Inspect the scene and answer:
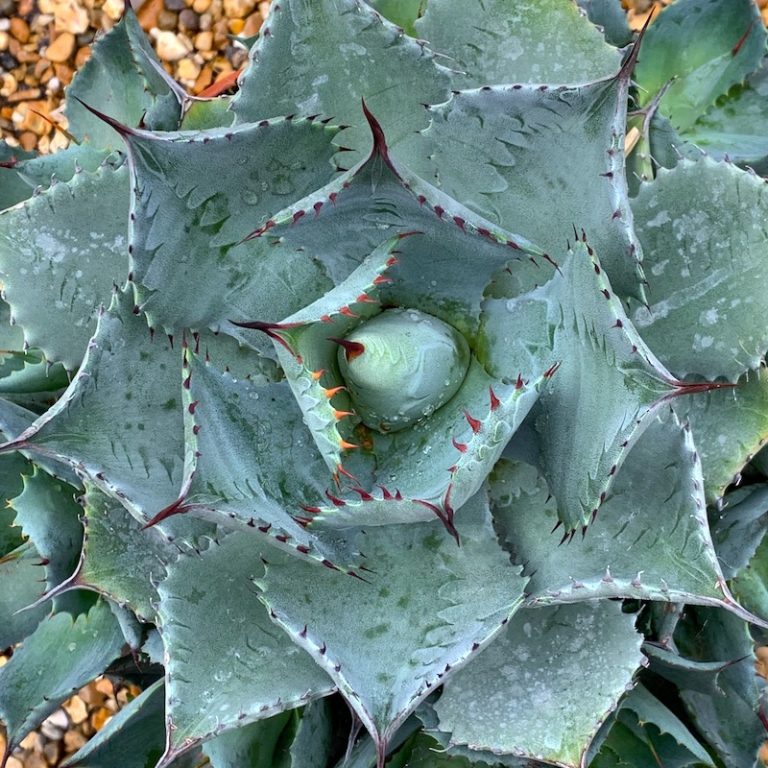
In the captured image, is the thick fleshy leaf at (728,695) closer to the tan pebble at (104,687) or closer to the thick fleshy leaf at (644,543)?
the thick fleshy leaf at (644,543)

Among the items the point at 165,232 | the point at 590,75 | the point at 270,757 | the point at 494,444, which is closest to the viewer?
the point at 494,444

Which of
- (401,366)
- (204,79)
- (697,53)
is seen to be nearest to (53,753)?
(204,79)

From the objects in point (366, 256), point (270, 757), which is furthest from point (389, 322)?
point (270, 757)

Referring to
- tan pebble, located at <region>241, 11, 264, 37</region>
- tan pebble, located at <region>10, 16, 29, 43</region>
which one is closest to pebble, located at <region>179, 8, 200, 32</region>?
tan pebble, located at <region>241, 11, 264, 37</region>

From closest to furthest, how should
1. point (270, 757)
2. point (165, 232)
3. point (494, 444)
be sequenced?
point (494, 444) → point (165, 232) → point (270, 757)

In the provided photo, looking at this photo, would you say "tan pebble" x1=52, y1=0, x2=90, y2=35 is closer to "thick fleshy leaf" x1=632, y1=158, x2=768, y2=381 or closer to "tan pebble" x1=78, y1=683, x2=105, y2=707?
"tan pebble" x1=78, y1=683, x2=105, y2=707

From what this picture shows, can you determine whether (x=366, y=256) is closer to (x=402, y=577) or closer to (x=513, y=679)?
(x=402, y=577)
